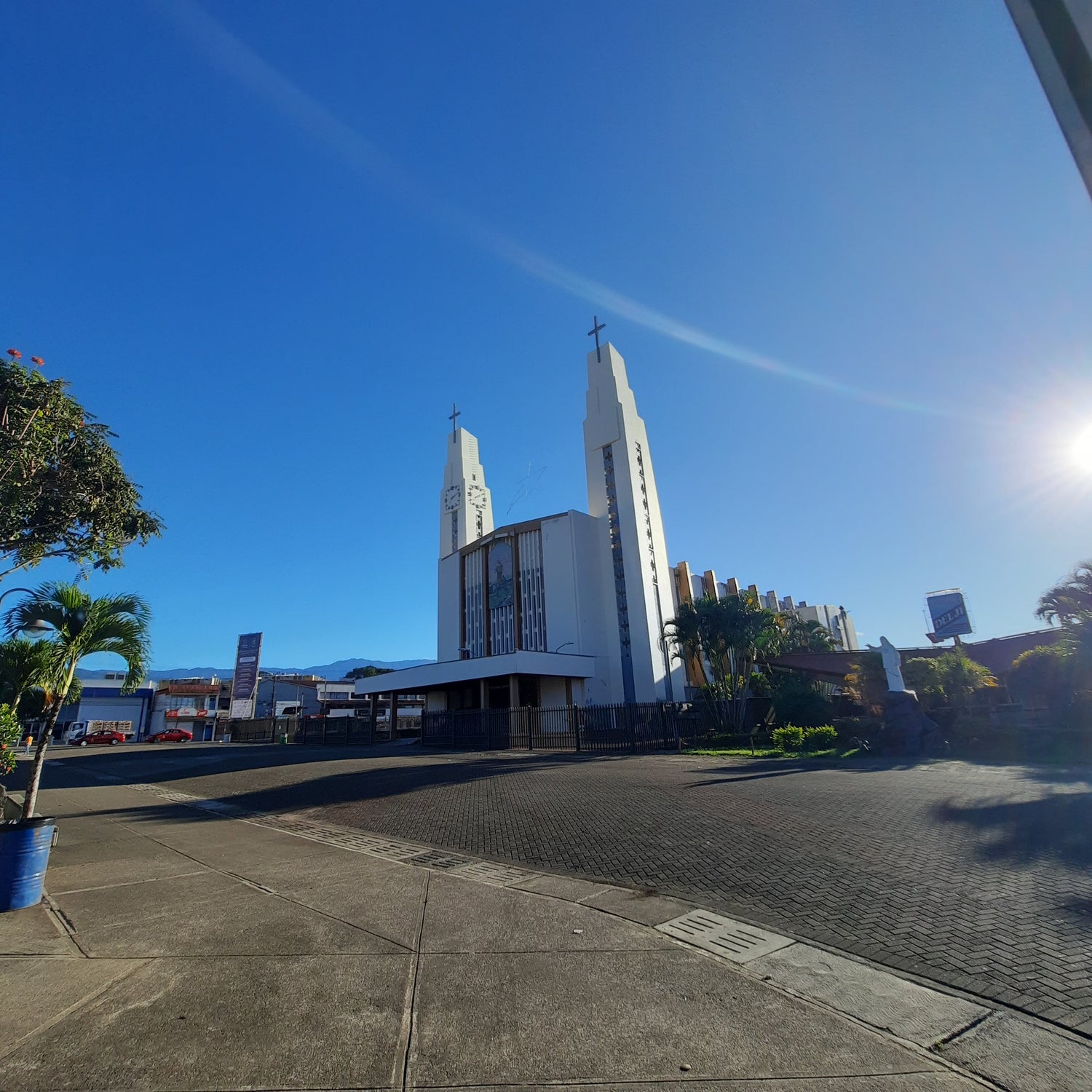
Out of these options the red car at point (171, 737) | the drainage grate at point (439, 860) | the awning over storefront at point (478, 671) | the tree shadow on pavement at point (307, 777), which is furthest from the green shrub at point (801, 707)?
the red car at point (171, 737)

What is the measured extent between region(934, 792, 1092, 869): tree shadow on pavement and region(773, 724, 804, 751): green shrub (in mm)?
12784

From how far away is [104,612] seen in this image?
10.2 meters

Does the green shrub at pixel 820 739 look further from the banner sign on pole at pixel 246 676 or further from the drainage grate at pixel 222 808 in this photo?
the banner sign on pole at pixel 246 676

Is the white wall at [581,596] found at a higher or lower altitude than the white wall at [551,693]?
higher

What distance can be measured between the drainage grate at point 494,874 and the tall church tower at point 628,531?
46461mm

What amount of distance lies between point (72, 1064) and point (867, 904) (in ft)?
18.3

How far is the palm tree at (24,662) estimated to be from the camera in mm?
9633

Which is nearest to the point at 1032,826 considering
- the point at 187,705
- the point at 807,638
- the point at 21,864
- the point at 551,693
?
the point at 21,864

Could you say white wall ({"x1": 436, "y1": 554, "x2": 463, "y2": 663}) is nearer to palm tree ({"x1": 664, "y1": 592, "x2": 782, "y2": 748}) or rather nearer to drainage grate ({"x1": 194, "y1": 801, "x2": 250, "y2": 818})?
palm tree ({"x1": 664, "y1": 592, "x2": 782, "y2": 748})

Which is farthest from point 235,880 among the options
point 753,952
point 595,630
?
point 595,630

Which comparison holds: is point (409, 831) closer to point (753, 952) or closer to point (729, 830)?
point (729, 830)

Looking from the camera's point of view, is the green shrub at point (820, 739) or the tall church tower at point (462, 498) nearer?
the green shrub at point (820, 739)

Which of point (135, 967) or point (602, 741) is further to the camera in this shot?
point (602, 741)

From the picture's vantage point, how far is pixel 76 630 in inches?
395
